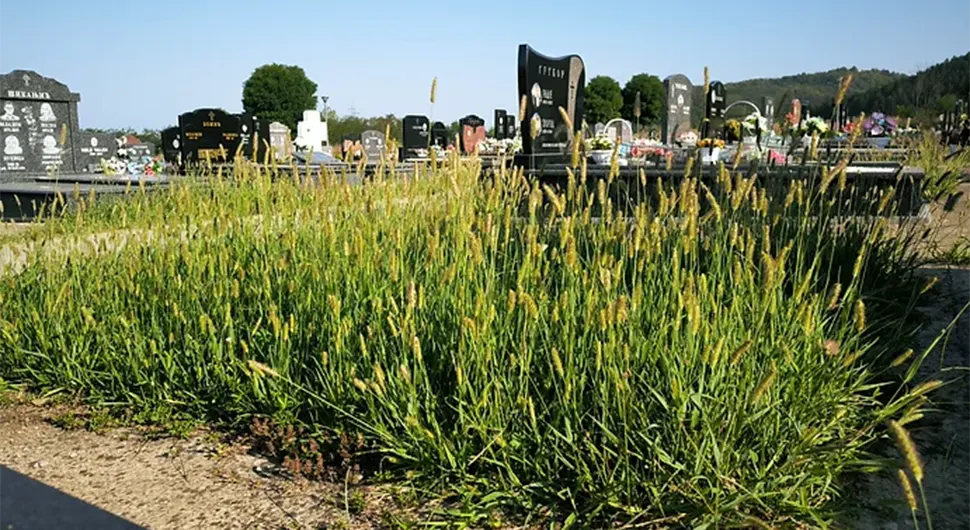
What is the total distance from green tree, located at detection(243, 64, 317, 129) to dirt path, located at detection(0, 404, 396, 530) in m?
53.4

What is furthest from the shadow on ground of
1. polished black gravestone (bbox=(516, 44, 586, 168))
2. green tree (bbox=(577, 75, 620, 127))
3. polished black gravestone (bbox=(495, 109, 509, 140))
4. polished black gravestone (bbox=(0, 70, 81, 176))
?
green tree (bbox=(577, 75, 620, 127))

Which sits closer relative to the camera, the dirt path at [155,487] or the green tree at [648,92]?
the dirt path at [155,487]

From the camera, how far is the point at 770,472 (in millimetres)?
2113

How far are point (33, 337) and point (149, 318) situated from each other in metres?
0.56

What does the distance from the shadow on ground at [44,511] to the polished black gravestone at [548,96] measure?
8444 millimetres

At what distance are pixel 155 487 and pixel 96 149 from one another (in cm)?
1674

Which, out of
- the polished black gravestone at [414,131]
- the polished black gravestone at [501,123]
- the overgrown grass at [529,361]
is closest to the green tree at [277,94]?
the polished black gravestone at [501,123]

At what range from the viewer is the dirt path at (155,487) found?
6.52 feet

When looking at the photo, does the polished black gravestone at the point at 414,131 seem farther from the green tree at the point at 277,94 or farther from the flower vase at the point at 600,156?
the green tree at the point at 277,94

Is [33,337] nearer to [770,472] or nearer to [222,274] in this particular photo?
[222,274]

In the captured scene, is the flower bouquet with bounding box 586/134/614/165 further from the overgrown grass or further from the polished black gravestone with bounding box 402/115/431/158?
the polished black gravestone with bounding box 402/115/431/158

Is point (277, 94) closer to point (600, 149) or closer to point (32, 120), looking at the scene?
point (32, 120)

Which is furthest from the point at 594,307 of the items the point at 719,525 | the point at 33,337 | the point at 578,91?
the point at 578,91

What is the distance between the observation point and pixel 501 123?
1202 inches
